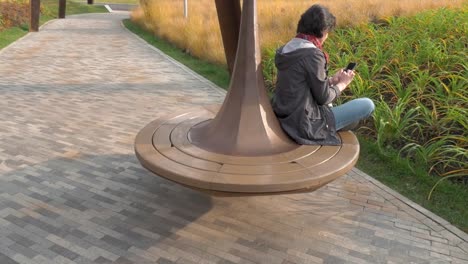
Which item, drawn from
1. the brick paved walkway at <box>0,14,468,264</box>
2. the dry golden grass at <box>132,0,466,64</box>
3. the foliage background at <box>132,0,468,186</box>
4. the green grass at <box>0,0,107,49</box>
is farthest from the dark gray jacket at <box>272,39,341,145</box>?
the green grass at <box>0,0,107,49</box>

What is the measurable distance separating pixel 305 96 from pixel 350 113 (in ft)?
1.89

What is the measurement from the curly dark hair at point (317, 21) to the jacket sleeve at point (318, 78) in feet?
0.54

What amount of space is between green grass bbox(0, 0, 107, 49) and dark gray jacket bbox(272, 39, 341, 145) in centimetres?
1038

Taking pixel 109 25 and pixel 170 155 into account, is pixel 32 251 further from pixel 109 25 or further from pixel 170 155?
pixel 109 25

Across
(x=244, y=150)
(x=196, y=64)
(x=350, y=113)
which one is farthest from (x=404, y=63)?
(x=196, y=64)

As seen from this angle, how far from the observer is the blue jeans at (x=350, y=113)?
3500 millimetres

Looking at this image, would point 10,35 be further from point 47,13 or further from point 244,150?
point 244,150

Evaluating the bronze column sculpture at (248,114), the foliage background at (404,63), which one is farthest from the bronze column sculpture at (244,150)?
the foliage background at (404,63)

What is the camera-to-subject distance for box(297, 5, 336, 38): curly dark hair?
2.98 m

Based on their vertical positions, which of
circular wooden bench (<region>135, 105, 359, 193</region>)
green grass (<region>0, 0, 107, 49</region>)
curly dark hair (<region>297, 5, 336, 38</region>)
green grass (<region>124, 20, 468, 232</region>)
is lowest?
green grass (<region>0, 0, 107, 49</region>)

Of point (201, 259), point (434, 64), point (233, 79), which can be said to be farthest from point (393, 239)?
point (434, 64)

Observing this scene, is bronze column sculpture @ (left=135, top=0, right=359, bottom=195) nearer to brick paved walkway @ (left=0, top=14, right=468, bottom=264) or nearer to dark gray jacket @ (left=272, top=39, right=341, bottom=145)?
dark gray jacket @ (left=272, top=39, right=341, bottom=145)

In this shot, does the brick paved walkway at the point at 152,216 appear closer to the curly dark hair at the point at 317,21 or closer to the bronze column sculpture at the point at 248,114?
the bronze column sculpture at the point at 248,114

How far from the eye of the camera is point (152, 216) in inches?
136
